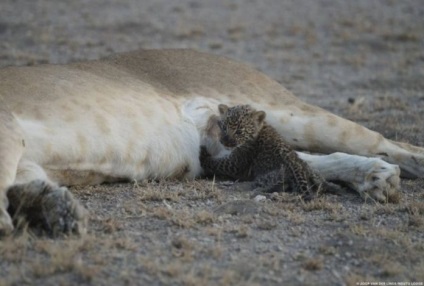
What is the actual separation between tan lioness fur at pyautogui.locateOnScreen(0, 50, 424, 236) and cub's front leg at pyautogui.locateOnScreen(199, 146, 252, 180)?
15 cm

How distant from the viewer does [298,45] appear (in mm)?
Answer: 12531

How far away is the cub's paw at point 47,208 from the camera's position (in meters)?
4.45

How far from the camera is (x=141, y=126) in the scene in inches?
233

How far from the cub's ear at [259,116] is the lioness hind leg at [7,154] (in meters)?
1.88

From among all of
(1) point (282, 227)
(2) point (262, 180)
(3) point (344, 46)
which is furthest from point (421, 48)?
(1) point (282, 227)

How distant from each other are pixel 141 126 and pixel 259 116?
89 centimetres

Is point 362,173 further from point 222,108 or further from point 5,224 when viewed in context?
point 5,224

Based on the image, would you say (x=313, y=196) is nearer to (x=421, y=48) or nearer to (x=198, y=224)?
(x=198, y=224)

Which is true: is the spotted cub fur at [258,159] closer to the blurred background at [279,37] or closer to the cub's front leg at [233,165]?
the cub's front leg at [233,165]

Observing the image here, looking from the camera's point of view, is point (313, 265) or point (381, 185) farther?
point (381, 185)

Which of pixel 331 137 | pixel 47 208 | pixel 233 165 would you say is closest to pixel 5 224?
pixel 47 208

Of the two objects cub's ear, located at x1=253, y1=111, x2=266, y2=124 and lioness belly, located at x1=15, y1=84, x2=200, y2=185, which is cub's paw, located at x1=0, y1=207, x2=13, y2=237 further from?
cub's ear, located at x1=253, y1=111, x2=266, y2=124

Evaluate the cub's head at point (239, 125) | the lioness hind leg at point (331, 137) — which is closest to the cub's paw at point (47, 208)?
the cub's head at point (239, 125)

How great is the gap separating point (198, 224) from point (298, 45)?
26.4ft
